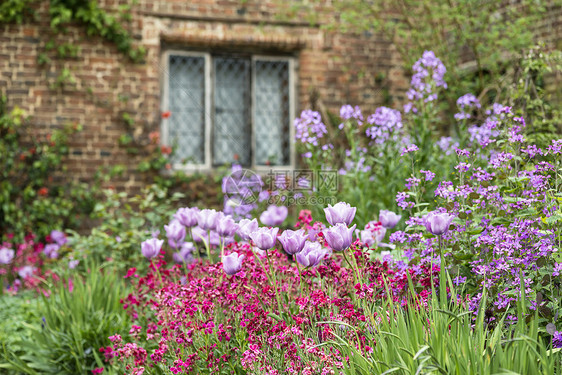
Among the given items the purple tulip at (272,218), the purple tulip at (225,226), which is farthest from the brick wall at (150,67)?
the purple tulip at (225,226)

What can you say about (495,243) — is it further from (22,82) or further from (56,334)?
(22,82)

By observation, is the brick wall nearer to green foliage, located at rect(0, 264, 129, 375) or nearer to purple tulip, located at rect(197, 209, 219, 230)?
green foliage, located at rect(0, 264, 129, 375)

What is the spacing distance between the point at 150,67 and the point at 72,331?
A: 432 centimetres

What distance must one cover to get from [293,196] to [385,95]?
10.9 ft

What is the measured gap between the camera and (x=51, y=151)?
21.3 feet

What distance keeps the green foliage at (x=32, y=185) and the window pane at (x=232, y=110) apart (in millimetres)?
1718

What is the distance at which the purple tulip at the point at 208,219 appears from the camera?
2.73m

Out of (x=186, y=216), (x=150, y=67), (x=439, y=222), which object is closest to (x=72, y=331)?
(x=186, y=216)

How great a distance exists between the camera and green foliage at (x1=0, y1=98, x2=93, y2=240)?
6285mm

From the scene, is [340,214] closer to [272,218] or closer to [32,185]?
[272,218]

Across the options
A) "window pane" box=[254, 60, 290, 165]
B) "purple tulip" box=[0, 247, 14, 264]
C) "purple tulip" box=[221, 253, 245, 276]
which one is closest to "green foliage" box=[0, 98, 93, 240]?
"purple tulip" box=[0, 247, 14, 264]

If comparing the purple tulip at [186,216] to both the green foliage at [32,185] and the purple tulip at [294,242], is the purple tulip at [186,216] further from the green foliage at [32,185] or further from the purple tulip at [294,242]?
the green foliage at [32,185]

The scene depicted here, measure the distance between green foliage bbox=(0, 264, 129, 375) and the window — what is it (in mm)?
3566

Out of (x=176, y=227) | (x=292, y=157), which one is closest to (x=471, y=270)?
(x=176, y=227)
